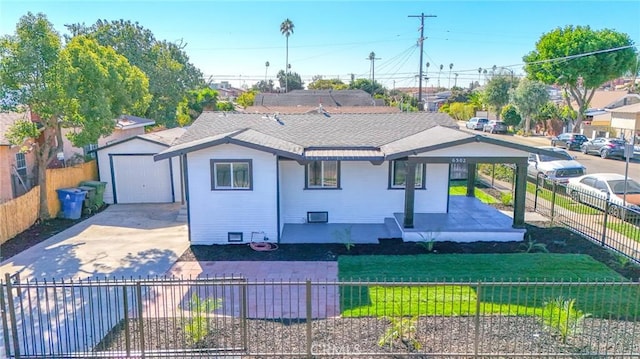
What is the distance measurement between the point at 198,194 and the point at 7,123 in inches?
346

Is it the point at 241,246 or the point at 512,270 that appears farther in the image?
the point at 241,246

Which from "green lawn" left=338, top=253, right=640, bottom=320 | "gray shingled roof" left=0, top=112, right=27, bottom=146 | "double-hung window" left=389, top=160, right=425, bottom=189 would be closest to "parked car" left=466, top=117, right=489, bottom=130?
"double-hung window" left=389, top=160, right=425, bottom=189

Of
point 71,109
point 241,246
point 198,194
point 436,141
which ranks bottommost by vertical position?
point 241,246

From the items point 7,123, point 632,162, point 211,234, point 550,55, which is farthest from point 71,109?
point 550,55

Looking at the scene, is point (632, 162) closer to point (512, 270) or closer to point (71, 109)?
point (512, 270)

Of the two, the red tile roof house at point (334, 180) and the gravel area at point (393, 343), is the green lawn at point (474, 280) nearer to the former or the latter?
the gravel area at point (393, 343)

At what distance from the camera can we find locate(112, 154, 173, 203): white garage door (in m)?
18.9

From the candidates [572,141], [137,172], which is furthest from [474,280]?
[572,141]

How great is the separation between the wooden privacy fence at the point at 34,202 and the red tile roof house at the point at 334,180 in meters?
5.05

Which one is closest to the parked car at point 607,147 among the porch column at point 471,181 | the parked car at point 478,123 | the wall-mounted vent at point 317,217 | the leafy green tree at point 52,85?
the porch column at point 471,181

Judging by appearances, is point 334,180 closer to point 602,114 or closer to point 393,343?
point 393,343

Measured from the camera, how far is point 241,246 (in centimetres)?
1339

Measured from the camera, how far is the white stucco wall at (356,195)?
15320mm

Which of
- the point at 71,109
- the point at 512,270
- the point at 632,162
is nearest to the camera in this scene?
the point at 512,270
